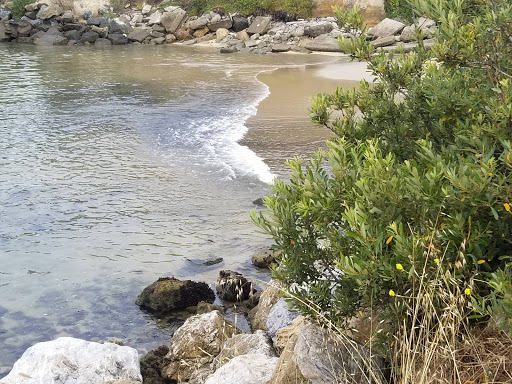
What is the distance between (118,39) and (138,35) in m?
1.53

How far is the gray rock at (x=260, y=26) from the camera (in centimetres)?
3944

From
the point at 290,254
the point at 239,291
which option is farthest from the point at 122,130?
the point at 290,254

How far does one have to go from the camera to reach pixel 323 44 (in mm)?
34562

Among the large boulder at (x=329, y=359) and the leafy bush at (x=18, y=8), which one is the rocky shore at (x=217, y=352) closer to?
the large boulder at (x=329, y=359)

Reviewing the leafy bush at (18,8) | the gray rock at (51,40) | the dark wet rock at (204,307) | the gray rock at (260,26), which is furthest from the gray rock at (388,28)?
the dark wet rock at (204,307)

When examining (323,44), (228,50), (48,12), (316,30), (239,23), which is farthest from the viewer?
(48,12)

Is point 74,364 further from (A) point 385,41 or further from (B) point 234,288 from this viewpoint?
(A) point 385,41

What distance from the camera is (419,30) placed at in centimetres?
446

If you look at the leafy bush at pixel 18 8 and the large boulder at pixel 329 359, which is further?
the leafy bush at pixel 18 8

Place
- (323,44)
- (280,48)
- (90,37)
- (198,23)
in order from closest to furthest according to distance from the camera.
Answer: (323,44) < (280,48) < (90,37) < (198,23)

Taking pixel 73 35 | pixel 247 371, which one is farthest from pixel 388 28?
pixel 247 371

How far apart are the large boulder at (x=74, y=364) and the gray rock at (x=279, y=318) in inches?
43.3

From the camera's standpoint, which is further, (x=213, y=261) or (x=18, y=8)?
(x=18, y=8)

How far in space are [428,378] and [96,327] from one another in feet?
13.8
